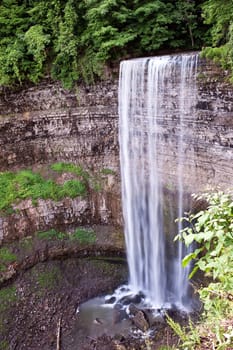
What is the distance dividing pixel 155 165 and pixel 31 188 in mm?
4539

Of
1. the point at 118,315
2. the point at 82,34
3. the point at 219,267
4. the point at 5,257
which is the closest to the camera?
the point at 219,267

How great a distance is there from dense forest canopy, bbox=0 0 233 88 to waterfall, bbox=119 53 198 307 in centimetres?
126

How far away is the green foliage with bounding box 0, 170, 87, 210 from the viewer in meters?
11.0

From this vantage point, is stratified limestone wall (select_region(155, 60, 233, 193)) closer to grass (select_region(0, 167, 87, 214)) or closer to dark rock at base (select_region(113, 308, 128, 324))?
grass (select_region(0, 167, 87, 214))

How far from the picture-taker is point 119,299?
1016cm

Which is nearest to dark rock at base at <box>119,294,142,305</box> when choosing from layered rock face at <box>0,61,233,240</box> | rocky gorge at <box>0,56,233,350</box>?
rocky gorge at <box>0,56,233,350</box>

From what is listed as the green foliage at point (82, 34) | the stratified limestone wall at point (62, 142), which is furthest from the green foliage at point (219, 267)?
the stratified limestone wall at point (62, 142)

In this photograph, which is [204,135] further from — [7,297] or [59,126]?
[7,297]

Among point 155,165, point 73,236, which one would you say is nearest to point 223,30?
point 155,165

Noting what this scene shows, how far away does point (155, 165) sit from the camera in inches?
398

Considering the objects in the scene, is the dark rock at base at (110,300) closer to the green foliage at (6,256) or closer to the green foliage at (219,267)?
the green foliage at (6,256)

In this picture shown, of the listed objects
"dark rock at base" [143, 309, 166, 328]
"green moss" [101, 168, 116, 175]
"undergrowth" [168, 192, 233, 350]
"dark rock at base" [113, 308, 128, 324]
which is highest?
"undergrowth" [168, 192, 233, 350]

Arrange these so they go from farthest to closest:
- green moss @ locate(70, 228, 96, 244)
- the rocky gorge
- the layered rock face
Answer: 1. green moss @ locate(70, 228, 96, 244)
2. the layered rock face
3. the rocky gorge

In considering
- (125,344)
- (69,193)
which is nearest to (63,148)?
(69,193)
